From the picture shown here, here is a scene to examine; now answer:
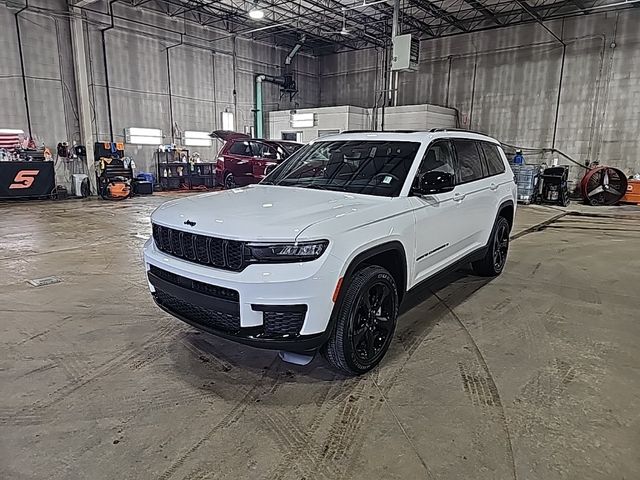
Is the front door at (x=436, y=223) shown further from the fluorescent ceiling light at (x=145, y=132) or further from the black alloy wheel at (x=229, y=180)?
the fluorescent ceiling light at (x=145, y=132)

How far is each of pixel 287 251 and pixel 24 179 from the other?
469 inches

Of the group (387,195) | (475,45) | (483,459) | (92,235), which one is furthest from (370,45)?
(483,459)

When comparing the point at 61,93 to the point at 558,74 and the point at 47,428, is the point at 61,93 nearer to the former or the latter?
the point at 47,428

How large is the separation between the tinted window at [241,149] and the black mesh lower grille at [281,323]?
1136 centimetres

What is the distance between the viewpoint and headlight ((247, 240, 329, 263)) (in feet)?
7.54

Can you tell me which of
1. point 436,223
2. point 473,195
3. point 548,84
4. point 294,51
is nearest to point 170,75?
point 294,51

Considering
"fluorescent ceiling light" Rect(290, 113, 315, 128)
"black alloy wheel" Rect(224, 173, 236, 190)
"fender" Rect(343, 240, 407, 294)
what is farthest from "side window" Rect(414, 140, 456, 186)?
"fluorescent ceiling light" Rect(290, 113, 315, 128)

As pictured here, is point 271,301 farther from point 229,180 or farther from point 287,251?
point 229,180

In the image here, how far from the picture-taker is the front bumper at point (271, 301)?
2.28 m

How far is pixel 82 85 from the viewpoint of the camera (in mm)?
12617

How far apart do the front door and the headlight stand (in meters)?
1.04

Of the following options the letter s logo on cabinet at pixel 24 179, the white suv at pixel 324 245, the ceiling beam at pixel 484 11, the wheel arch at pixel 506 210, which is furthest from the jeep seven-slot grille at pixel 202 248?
the ceiling beam at pixel 484 11

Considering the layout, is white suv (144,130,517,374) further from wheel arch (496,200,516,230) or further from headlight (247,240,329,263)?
wheel arch (496,200,516,230)

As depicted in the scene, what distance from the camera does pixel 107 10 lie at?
13.1 m
